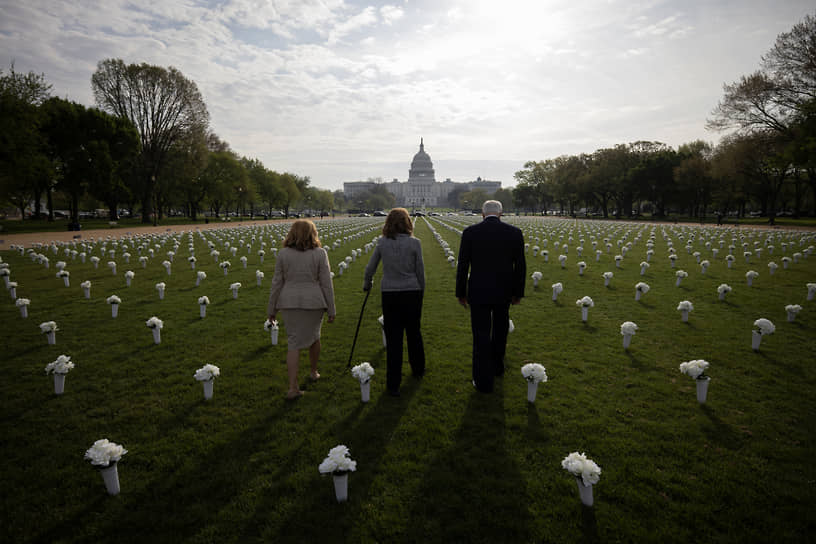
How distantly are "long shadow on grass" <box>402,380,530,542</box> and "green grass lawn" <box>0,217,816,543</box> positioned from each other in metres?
0.02

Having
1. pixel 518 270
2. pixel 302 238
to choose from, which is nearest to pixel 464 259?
pixel 518 270

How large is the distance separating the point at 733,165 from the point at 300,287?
179 ft

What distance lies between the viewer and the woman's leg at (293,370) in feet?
16.4

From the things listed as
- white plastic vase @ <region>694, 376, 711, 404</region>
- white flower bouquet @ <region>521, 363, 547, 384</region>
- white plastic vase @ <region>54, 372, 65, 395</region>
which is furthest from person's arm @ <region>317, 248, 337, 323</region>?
white plastic vase @ <region>694, 376, 711, 404</region>

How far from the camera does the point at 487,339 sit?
511cm

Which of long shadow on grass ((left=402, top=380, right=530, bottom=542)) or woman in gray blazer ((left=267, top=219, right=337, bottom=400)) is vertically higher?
woman in gray blazer ((left=267, top=219, right=337, bottom=400))

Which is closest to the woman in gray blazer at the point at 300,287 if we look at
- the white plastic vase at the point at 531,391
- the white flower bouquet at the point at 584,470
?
the white plastic vase at the point at 531,391

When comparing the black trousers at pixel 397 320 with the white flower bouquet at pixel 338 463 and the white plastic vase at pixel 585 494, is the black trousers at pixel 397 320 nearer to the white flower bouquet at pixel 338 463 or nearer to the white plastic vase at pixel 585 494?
the white flower bouquet at pixel 338 463

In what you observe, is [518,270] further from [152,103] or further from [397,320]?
[152,103]

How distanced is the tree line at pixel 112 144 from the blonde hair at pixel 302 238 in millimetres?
34510

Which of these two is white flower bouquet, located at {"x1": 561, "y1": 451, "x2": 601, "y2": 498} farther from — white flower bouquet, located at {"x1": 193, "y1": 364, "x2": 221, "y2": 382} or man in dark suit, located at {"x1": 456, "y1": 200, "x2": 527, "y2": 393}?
white flower bouquet, located at {"x1": 193, "y1": 364, "x2": 221, "y2": 382}

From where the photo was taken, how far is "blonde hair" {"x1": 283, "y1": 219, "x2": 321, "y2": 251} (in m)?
4.88

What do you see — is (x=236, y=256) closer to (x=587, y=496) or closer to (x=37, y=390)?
(x=37, y=390)

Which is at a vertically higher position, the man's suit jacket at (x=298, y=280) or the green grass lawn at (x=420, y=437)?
the man's suit jacket at (x=298, y=280)
